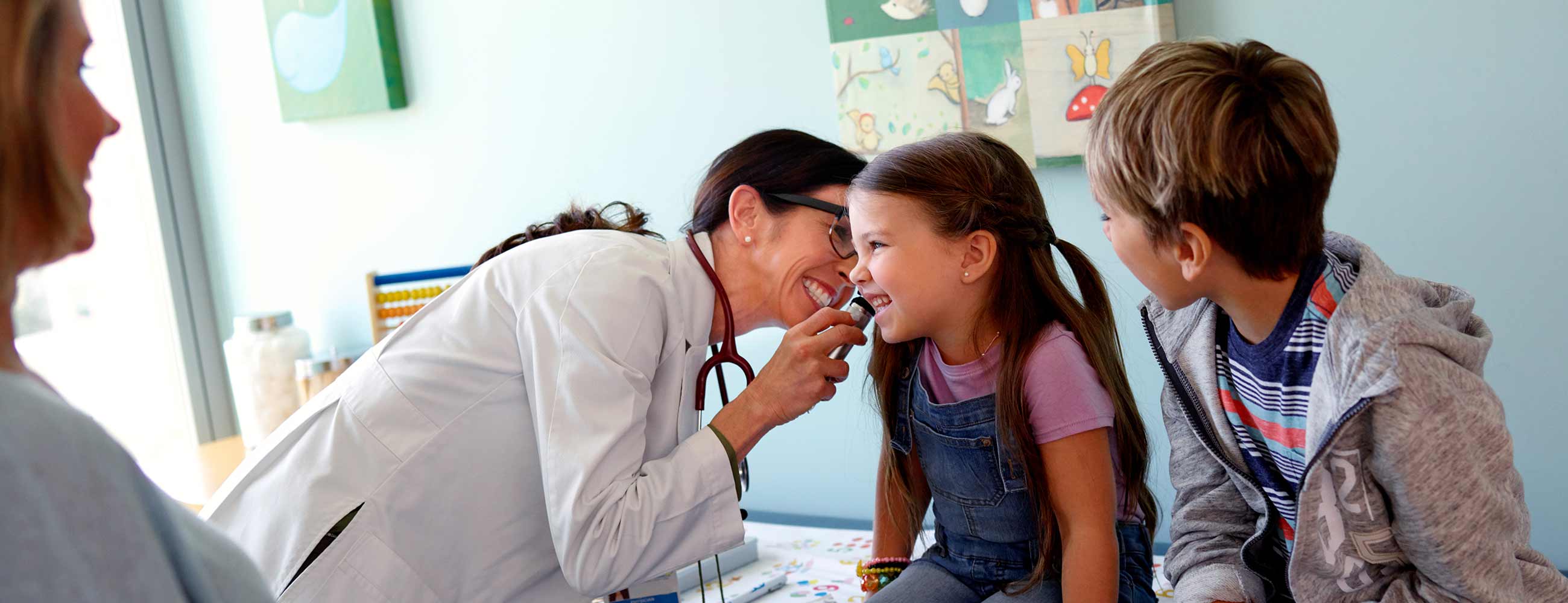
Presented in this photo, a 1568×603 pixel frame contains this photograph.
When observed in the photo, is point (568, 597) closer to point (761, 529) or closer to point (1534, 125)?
point (761, 529)

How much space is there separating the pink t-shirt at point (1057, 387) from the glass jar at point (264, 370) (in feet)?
6.31

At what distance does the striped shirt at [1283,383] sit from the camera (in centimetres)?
104

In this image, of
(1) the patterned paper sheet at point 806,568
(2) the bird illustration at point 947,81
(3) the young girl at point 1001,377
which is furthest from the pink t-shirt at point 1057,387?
(2) the bird illustration at point 947,81

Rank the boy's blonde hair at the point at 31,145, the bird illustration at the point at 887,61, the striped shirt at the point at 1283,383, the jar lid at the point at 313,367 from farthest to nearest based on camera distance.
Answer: the jar lid at the point at 313,367
the bird illustration at the point at 887,61
the striped shirt at the point at 1283,383
the boy's blonde hair at the point at 31,145

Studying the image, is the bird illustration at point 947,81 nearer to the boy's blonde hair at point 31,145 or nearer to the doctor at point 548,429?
the doctor at point 548,429

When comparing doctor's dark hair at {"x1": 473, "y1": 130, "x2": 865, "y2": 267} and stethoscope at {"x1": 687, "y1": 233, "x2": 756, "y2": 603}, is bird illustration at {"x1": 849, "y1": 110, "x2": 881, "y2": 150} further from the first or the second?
stethoscope at {"x1": 687, "y1": 233, "x2": 756, "y2": 603}

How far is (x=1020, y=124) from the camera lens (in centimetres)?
186

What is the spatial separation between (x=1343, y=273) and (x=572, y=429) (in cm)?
83

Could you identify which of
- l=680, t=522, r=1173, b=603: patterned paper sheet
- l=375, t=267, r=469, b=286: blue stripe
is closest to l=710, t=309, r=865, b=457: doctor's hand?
l=680, t=522, r=1173, b=603: patterned paper sheet

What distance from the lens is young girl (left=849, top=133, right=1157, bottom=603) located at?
4.32ft

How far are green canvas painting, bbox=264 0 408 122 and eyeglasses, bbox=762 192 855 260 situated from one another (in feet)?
4.88

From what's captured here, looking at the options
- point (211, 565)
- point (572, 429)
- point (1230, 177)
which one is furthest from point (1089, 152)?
point (211, 565)

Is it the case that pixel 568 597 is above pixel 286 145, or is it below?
below

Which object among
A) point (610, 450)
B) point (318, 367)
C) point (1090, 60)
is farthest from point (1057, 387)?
point (318, 367)
